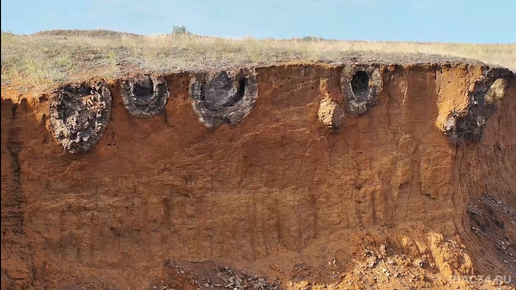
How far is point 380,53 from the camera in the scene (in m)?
13.1

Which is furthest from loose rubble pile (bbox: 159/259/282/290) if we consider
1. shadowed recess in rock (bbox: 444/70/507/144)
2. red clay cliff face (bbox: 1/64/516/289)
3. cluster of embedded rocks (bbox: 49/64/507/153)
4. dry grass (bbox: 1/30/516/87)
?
shadowed recess in rock (bbox: 444/70/507/144)

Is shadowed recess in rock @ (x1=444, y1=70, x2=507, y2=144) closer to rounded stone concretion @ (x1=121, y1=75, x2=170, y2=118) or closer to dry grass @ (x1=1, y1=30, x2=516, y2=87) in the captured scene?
dry grass @ (x1=1, y1=30, x2=516, y2=87)

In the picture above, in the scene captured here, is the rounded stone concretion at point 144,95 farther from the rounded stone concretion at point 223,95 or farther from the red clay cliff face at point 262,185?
the rounded stone concretion at point 223,95

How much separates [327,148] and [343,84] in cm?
148

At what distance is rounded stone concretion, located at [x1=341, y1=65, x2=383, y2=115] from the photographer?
38.0 feet

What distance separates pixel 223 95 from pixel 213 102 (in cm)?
27

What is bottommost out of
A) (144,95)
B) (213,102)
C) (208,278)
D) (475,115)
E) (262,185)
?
(208,278)

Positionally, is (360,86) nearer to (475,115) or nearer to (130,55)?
(475,115)

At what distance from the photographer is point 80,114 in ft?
32.7

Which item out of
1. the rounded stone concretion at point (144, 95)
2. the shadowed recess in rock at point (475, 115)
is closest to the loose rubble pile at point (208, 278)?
the rounded stone concretion at point (144, 95)

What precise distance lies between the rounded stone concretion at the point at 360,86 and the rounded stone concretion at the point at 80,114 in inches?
202

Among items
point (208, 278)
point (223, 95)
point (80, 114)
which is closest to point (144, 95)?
point (80, 114)

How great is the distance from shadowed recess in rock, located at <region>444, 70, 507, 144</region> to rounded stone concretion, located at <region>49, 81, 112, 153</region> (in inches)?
303

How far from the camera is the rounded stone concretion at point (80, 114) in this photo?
9781 millimetres
